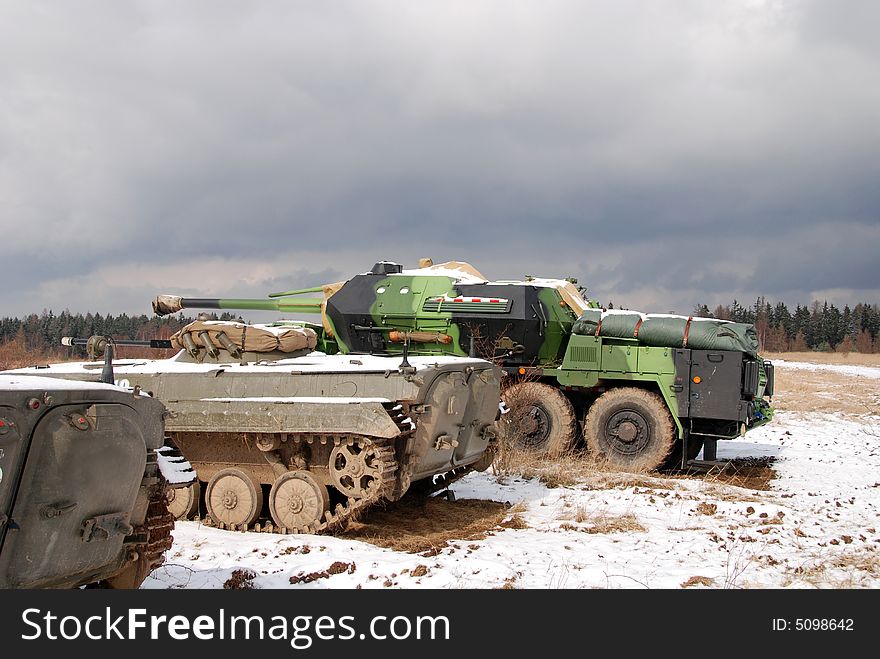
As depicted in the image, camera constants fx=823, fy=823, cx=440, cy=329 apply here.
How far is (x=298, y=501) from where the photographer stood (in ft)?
29.0

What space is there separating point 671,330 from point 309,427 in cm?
744

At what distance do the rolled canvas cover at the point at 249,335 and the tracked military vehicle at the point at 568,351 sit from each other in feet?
14.1

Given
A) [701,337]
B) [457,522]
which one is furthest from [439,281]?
[457,522]

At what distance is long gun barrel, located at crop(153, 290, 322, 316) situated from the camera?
49.0 ft

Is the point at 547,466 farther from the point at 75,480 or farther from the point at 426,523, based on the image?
the point at 75,480

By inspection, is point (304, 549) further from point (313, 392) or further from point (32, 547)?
point (32, 547)

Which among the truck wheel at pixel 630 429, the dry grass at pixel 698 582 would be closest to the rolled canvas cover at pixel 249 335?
the dry grass at pixel 698 582

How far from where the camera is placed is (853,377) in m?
37.2

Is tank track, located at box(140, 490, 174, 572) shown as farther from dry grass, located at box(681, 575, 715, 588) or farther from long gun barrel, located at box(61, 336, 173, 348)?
long gun barrel, located at box(61, 336, 173, 348)

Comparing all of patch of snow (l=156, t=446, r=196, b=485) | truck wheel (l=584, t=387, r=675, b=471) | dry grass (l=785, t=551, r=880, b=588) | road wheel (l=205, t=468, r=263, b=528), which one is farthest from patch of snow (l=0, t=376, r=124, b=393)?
truck wheel (l=584, t=387, r=675, b=471)

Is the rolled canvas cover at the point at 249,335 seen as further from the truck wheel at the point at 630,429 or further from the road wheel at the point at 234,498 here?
the truck wheel at the point at 630,429

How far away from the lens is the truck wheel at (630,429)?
44.5ft

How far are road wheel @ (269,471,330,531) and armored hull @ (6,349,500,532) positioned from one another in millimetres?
11

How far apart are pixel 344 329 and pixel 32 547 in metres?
10.9
